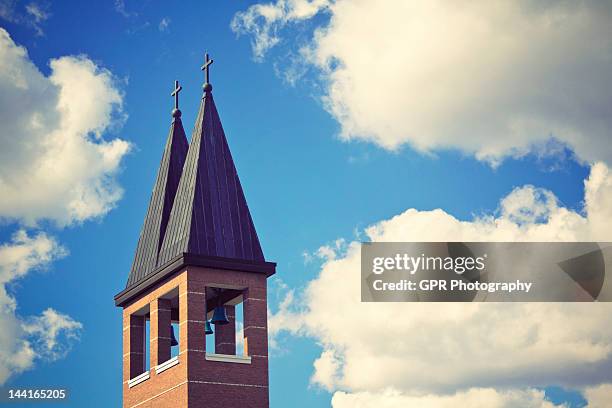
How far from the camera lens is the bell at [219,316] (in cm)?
Answer: 5097

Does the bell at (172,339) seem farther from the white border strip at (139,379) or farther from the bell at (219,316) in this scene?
the bell at (219,316)

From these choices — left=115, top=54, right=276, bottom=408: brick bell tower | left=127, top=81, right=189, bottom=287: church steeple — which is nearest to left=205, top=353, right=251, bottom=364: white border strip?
left=115, top=54, right=276, bottom=408: brick bell tower

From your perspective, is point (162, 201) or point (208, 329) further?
point (162, 201)

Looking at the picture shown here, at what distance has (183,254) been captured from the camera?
4950 centimetres

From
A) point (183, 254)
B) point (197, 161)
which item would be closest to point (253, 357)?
point (183, 254)

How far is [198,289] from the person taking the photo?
49625 millimetres

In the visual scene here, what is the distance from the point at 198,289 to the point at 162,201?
6.06m

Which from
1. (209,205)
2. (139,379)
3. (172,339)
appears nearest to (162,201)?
(209,205)

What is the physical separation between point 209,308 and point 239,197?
4817 millimetres

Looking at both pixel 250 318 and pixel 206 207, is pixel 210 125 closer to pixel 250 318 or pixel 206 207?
pixel 206 207

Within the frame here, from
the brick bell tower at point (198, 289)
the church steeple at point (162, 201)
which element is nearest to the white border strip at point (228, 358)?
the brick bell tower at point (198, 289)

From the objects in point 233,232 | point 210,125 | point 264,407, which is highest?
point 210,125

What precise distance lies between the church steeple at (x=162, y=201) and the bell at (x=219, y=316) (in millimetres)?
3183

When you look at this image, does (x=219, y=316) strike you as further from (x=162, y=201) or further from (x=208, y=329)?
(x=162, y=201)
